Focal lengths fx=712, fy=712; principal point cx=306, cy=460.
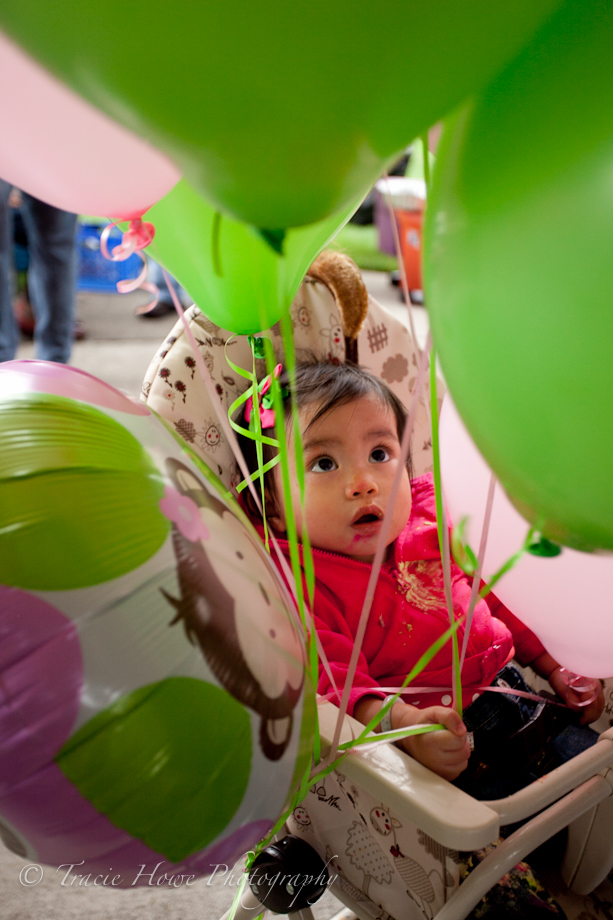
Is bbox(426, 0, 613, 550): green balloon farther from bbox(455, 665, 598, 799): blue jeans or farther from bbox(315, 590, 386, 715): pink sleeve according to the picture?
bbox(455, 665, 598, 799): blue jeans

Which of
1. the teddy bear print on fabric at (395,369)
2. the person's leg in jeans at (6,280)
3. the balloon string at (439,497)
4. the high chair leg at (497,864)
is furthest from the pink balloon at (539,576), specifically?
the person's leg in jeans at (6,280)

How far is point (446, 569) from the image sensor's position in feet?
2.17

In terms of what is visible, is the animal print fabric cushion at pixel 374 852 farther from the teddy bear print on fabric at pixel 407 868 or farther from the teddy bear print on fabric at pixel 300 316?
the teddy bear print on fabric at pixel 300 316

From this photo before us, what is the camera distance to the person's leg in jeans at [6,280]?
2299 mm

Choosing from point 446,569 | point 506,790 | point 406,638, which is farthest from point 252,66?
point 506,790

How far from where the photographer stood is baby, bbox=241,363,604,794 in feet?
3.25

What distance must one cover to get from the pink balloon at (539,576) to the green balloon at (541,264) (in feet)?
0.77

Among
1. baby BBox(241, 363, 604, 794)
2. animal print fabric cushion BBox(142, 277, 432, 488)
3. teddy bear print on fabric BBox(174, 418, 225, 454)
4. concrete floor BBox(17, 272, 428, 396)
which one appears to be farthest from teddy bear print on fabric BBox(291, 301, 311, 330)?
concrete floor BBox(17, 272, 428, 396)

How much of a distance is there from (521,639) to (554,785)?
47 centimetres

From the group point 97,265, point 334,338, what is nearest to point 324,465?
point 334,338

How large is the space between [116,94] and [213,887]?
134cm

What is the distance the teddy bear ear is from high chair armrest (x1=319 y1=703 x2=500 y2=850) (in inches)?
28.5

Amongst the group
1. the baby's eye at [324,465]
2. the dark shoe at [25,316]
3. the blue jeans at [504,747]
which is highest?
the dark shoe at [25,316]

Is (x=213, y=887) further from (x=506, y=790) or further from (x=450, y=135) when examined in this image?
(x=450, y=135)
